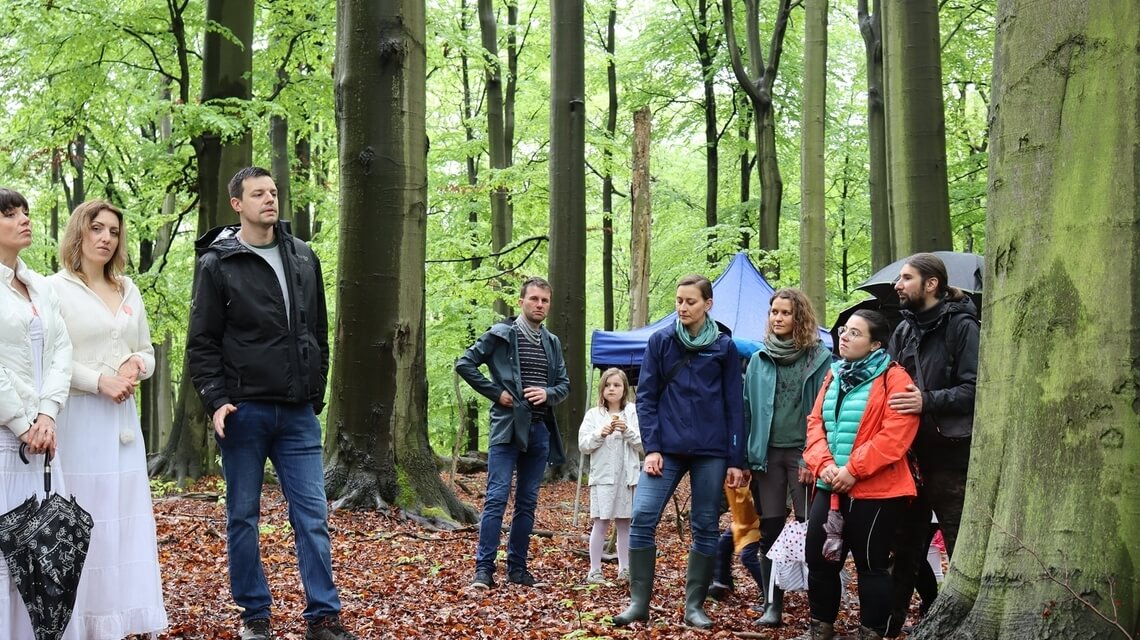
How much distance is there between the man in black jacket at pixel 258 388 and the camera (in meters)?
4.91

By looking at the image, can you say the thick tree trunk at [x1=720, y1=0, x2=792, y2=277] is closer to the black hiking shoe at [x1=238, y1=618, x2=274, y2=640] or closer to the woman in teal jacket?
the woman in teal jacket

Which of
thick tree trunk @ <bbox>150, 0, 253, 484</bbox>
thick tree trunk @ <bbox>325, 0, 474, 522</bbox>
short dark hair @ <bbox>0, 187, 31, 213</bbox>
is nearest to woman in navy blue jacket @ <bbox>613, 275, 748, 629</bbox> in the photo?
short dark hair @ <bbox>0, 187, 31, 213</bbox>

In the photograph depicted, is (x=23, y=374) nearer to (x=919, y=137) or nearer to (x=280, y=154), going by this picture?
(x=919, y=137)

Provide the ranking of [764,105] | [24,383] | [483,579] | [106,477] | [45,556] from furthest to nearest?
[764,105] < [483,579] < [106,477] < [24,383] < [45,556]

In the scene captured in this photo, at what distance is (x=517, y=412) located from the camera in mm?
7082

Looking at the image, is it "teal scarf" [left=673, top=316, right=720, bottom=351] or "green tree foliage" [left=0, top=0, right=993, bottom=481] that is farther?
"green tree foliage" [left=0, top=0, right=993, bottom=481]

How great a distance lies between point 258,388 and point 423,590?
2.43 metres

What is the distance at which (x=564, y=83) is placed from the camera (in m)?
15.0

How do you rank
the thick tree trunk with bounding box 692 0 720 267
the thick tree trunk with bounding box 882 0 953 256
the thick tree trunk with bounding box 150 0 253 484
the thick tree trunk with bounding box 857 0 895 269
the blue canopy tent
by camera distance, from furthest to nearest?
1. the thick tree trunk with bounding box 692 0 720 267
2. the thick tree trunk with bounding box 857 0 895 269
3. the thick tree trunk with bounding box 150 0 253 484
4. the blue canopy tent
5. the thick tree trunk with bounding box 882 0 953 256

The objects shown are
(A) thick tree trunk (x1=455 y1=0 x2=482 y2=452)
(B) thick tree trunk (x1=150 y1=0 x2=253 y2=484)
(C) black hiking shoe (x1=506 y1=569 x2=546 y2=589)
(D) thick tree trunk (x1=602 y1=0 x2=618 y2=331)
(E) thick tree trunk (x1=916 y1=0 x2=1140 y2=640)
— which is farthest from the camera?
(D) thick tree trunk (x1=602 y1=0 x2=618 y2=331)

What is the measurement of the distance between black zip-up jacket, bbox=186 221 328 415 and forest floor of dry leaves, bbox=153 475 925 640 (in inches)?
50.8

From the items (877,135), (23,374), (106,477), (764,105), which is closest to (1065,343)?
(106,477)

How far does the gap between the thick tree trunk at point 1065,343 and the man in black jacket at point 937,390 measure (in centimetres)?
121

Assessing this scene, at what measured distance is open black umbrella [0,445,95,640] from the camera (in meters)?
4.15
